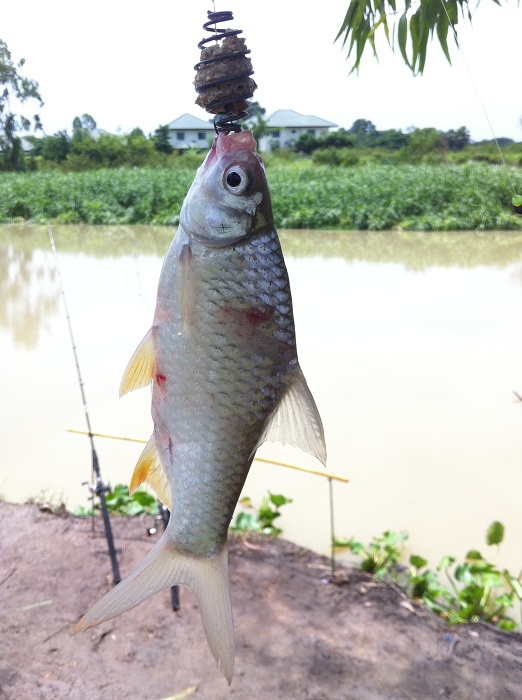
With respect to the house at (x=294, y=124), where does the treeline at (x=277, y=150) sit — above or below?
below

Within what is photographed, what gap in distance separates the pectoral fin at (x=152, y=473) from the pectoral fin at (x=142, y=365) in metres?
0.09

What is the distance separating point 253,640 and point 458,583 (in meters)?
1.39

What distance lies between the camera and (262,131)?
28.1 metres

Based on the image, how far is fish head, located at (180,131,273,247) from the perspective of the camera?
3.00ft

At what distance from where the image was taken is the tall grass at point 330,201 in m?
16.1

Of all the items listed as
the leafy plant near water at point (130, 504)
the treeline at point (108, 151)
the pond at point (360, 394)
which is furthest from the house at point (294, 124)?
the leafy plant near water at point (130, 504)

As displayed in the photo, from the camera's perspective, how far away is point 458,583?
381 centimetres

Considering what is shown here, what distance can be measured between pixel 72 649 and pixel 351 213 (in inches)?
581

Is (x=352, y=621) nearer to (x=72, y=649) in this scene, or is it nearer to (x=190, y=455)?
(x=72, y=649)

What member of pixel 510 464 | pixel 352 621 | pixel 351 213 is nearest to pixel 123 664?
pixel 352 621

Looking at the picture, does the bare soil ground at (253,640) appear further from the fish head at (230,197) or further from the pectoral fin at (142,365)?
the fish head at (230,197)

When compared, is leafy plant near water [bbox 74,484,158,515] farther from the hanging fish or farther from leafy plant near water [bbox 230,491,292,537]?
the hanging fish

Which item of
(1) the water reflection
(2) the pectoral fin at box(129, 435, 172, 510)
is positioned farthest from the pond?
(2) the pectoral fin at box(129, 435, 172, 510)

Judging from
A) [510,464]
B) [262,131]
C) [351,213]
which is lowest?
[510,464]
